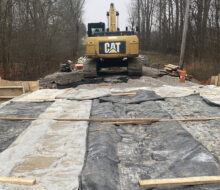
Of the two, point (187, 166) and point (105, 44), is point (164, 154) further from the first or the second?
point (105, 44)

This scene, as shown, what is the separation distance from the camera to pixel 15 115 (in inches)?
183

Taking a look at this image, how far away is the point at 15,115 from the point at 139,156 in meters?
3.02

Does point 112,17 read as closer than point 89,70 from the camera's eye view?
No

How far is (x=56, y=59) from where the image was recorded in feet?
66.7

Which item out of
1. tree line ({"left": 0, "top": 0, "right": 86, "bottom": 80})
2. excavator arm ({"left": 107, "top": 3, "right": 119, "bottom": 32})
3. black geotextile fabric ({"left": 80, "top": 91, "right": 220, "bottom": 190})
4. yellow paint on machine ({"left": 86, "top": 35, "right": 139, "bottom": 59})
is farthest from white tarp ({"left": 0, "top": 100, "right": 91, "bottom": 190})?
tree line ({"left": 0, "top": 0, "right": 86, "bottom": 80})

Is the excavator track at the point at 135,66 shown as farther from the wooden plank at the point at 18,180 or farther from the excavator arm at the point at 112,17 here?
the wooden plank at the point at 18,180

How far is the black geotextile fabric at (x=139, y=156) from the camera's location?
2324mm

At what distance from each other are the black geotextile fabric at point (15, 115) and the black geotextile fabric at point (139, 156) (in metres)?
1.30

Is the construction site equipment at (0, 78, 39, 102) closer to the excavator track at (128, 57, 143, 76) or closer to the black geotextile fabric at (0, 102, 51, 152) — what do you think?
the black geotextile fabric at (0, 102, 51, 152)

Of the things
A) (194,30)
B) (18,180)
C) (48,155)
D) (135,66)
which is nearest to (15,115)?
(48,155)

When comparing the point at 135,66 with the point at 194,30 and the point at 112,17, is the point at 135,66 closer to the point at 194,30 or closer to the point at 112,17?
the point at 112,17

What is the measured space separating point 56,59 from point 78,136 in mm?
18025

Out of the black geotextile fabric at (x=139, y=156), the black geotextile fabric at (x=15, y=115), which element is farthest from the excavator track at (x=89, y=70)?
the black geotextile fabric at (x=139, y=156)

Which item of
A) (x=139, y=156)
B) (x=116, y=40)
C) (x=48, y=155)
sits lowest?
(x=139, y=156)
